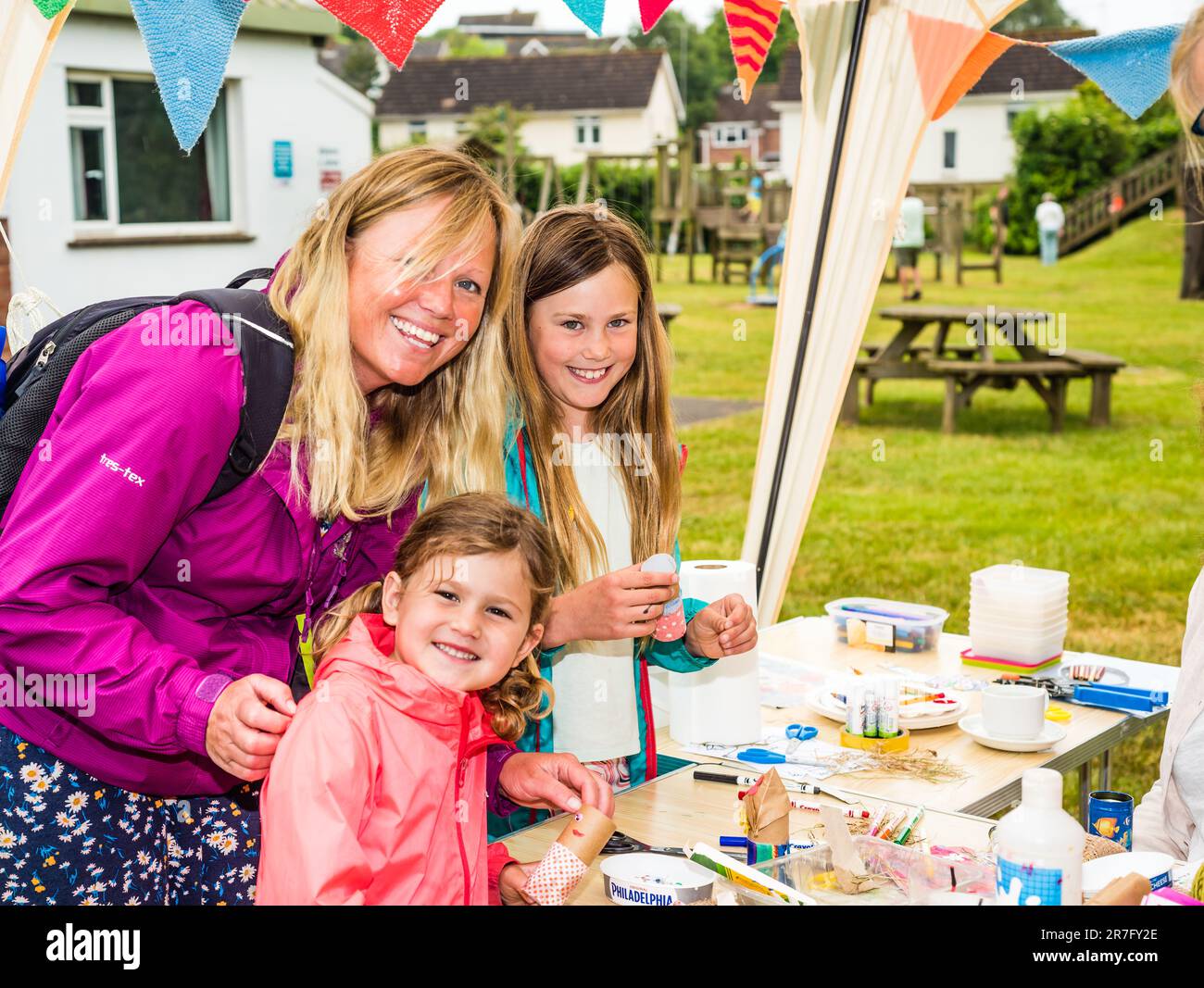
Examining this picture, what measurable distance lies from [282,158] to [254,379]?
1201cm

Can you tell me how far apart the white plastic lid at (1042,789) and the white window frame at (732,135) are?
37.5 meters

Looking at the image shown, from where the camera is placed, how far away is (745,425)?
11.6 m

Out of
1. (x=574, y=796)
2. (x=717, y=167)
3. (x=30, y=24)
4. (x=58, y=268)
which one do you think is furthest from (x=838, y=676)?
(x=717, y=167)

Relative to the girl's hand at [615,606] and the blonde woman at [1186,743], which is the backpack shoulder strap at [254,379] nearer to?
the girl's hand at [615,606]

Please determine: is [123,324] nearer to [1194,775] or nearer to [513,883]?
[513,883]

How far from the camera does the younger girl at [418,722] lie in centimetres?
168

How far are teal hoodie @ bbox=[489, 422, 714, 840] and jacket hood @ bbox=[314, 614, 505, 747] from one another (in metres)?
0.74

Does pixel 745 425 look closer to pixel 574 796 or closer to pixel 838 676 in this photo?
pixel 838 676

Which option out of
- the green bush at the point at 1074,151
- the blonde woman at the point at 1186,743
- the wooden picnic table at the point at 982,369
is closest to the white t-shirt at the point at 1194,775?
the blonde woman at the point at 1186,743

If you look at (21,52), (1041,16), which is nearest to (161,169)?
(21,52)

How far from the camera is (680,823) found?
2.33 m

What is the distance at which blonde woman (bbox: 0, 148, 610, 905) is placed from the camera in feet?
5.66

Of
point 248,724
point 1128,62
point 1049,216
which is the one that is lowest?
point 248,724

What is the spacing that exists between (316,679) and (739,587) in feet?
4.23
